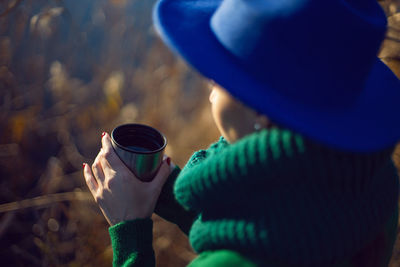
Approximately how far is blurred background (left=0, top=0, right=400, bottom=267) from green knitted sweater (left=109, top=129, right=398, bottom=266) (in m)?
0.71

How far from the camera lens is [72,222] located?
5.35 ft

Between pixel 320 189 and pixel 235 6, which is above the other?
pixel 235 6

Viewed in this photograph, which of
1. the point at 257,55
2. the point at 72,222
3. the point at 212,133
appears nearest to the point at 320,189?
the point at 257,55

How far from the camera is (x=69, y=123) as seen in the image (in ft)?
6.42

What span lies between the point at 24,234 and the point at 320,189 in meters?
1.46

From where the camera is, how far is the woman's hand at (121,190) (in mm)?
858

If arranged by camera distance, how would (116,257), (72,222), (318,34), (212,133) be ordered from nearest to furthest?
(318,34) → (116,257) → (212,133) → (72,222)

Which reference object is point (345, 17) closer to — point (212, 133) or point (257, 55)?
point (257, 55)

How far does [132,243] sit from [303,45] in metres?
0.50

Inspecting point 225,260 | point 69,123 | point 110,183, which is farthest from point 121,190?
point 69,123

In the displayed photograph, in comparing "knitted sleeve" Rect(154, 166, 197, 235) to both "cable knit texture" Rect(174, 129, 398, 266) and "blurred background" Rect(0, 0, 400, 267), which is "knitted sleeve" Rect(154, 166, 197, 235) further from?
"blurred background" Rect(0, 0, 400, 267)

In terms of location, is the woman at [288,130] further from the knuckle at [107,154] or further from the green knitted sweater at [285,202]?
the knuckle at [107,154]

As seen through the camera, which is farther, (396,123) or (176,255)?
(176,255)

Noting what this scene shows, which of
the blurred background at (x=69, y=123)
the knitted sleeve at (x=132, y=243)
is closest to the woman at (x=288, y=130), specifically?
the knitted sleeve at (x=132, y=243)
